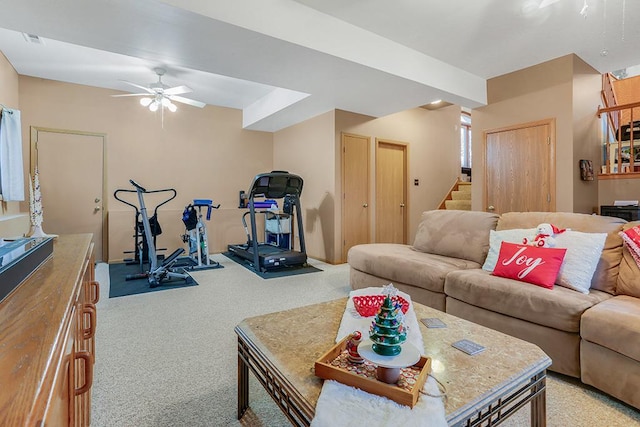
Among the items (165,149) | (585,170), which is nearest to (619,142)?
(585,170)

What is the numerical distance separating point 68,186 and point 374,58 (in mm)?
4954

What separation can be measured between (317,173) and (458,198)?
2993 millimetres

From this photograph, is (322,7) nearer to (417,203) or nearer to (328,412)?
(328,412)

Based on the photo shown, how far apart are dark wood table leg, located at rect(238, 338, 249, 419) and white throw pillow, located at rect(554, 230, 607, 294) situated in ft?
6.62

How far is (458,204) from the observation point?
20.1 feet

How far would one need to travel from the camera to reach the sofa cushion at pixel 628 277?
76.5 inches

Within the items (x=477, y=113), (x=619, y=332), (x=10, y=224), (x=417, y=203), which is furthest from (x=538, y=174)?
(x=10, y=224)

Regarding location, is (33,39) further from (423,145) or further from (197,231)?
(423,145)

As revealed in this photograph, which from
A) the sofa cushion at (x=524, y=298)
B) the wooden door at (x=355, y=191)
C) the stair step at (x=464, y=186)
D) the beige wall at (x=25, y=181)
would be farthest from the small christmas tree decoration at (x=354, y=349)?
the stair step at (x=464, y=186)

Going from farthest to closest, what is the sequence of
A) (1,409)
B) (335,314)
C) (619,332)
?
1. (335,314)
2. (619,332)
3. (1,409)

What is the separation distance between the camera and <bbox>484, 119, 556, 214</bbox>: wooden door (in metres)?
4.07

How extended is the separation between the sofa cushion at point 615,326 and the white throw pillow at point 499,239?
0.70 meters

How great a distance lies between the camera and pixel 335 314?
1.70 m

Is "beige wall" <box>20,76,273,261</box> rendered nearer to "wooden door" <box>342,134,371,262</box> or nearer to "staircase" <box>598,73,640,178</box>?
"wooden door" <box>342,134,371,262</box>
